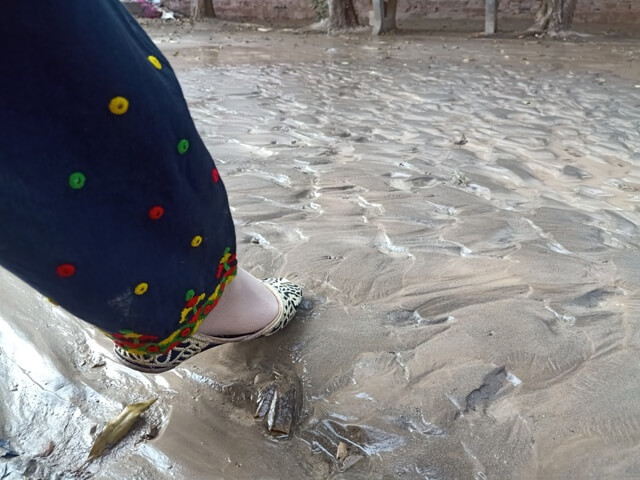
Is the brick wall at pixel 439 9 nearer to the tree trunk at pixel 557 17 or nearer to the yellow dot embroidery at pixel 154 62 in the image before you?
the tree trunk at pixel 557 17

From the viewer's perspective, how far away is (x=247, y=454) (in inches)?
42.4

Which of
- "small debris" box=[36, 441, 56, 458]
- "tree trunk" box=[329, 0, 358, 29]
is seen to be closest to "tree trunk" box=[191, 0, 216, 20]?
"tree trunk" box=[329, 0, 358, 29]

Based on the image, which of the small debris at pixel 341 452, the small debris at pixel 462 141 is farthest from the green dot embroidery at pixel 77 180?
the small debris at pixel 462 141

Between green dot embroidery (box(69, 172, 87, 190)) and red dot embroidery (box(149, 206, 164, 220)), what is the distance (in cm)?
12

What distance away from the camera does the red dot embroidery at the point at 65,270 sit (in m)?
0.85

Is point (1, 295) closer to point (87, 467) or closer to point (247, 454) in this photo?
point (87, 467)

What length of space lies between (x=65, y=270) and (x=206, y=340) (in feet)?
1.47

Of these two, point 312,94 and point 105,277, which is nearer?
point 105,277

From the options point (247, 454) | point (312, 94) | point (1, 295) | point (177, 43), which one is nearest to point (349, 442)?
point (247, 454)

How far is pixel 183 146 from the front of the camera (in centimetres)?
94

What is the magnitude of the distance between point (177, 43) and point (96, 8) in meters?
8.92

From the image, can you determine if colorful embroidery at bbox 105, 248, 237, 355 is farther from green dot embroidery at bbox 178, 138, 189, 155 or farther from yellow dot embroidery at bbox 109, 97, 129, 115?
yellow dot embroidery at bbox 109, 97, 129, 115

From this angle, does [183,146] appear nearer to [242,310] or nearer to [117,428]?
[242,310]

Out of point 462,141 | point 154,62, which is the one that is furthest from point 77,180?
point 462,141
